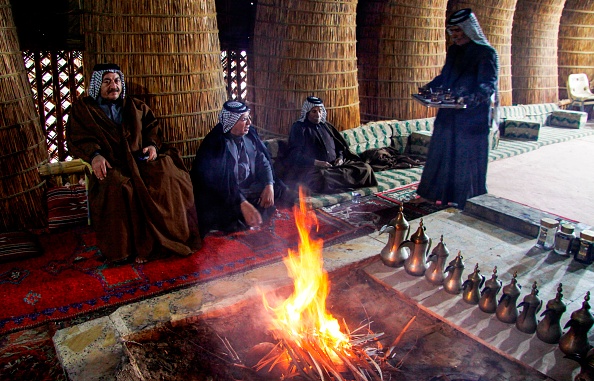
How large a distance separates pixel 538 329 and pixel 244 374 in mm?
1398

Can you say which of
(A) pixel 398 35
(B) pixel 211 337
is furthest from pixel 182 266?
(A) pixel 398 35

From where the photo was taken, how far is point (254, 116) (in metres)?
6.16

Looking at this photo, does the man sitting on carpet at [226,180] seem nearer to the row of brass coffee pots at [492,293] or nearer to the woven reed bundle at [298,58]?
the row of brass coffee pots at [492,293]

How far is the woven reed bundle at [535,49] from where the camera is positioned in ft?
30.5

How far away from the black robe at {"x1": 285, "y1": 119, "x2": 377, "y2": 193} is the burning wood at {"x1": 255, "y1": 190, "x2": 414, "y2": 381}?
2294 mm

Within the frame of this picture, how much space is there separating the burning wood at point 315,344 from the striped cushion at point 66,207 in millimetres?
2355

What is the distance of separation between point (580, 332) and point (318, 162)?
3.22 m

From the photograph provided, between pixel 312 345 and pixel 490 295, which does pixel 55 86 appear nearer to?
pixel 312 345

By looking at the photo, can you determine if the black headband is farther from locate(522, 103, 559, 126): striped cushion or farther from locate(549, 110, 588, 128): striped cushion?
locate(549, 110, 588, 128): striped cushion

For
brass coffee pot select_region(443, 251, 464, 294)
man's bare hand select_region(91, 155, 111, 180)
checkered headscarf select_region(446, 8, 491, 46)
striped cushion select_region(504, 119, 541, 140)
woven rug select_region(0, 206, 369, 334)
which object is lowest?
woven rug select_region(0, 206, 369, 334)

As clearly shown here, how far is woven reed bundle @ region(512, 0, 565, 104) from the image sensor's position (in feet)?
30.5

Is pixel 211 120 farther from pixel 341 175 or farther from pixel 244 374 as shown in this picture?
pixel 244 374

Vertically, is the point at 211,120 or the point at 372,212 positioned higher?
the point at 211,120

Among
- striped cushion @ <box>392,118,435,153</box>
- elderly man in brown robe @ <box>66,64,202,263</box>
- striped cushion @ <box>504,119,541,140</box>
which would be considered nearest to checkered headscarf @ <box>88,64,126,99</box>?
elderly man in brown robe @ <box>66,64,202,263</box>
